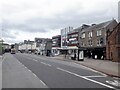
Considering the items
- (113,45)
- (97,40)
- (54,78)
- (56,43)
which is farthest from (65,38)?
(54,78)

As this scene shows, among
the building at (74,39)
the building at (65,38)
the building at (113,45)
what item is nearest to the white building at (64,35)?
the building at (65,38)

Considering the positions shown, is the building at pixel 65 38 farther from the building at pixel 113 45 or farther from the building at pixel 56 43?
the building at pixel 113 45

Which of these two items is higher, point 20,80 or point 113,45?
point 113,45

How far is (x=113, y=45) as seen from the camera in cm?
5931

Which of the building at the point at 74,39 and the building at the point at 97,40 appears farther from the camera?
the building at the point at 74,39

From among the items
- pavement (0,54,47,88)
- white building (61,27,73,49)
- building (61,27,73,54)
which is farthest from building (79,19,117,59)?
pavement (0,54,47,88)

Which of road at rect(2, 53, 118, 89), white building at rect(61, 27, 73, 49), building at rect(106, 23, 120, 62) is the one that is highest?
white building at rect(61, 27, 73, 49)

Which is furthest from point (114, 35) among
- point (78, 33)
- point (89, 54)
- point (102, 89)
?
point (102, 89)

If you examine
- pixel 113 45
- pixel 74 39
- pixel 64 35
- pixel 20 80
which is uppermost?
pixel 64 35

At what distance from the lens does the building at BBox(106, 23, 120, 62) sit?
Answer: 186ft

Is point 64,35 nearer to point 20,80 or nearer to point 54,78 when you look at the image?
point 54,78

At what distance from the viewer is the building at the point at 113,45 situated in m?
56.7

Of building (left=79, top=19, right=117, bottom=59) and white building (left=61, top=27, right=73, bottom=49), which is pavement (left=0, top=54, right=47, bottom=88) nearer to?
building (left=79, top=19, right=117, bottom=59)

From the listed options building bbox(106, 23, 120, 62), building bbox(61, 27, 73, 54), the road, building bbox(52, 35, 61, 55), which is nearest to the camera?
the road
